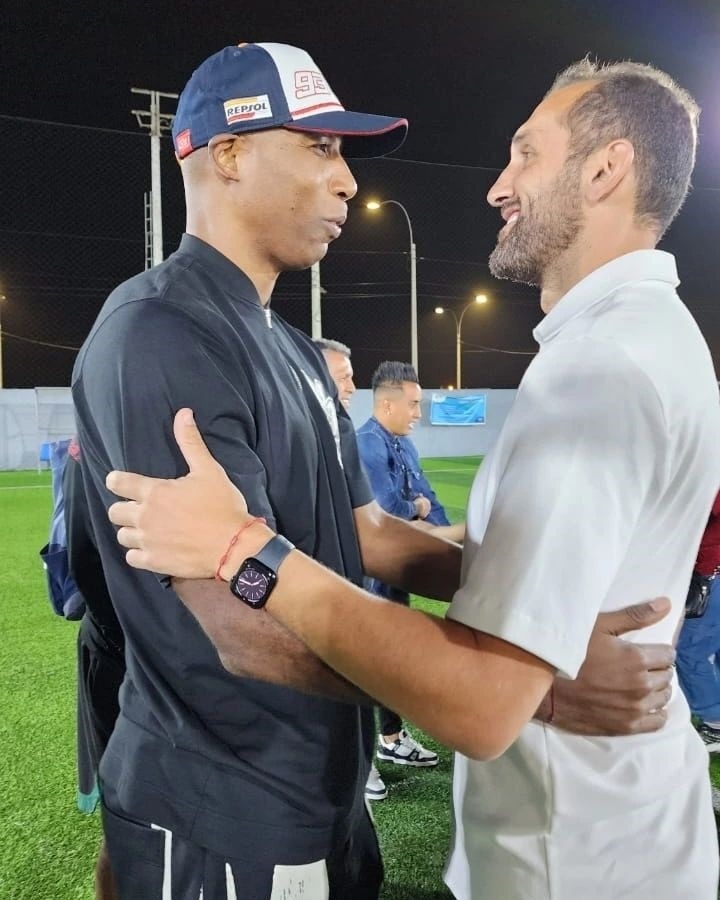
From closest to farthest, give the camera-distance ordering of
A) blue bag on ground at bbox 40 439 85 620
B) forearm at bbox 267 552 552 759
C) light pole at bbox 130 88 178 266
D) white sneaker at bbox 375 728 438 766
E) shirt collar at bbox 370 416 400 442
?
1. forearm at bbox 267 552 552 759
2. blue bag on ground at bbox 40 439 85 620
3. white sneaker at bbox 375 728 438 766
4. shirt collar at bbox 370 416 400 442
5. light pole at bbox 130 88 178 266

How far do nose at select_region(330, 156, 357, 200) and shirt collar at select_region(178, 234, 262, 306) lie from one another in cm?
34

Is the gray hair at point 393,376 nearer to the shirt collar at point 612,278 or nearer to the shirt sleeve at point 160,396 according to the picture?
the shirt collar at point 612,278

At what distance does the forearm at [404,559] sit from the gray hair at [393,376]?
326 cm

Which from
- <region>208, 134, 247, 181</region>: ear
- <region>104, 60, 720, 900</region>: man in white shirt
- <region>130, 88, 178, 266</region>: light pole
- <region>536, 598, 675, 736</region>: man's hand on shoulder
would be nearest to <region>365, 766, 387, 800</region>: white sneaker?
<region>104, 60, 720, 900</region>: man in white shirt

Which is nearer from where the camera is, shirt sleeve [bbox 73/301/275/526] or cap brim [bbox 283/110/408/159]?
shirt sleeve [bbox 73/301/275/526]

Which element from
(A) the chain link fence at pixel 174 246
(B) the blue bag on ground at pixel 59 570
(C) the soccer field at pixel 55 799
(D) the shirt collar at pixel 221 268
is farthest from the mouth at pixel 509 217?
(A) the chain link fence at pixel 174 246

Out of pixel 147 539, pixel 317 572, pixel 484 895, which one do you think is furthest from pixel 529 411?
pixel 484 895

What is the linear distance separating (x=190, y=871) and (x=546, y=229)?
154 centimetres

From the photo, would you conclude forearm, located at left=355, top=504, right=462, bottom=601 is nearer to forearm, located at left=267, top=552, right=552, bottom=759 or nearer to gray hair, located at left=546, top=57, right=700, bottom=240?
forearm, located at left=267, top=552, right=552, bottom=759

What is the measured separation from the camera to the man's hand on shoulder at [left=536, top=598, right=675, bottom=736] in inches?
50.1

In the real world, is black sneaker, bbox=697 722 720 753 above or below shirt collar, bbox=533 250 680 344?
below

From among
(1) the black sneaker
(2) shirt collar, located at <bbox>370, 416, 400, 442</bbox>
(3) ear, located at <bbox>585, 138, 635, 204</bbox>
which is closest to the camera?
(3) ear, located at <bbox>585, 138, 635, 204</bbox>

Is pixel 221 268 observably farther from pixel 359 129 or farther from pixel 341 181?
pixel 359 129

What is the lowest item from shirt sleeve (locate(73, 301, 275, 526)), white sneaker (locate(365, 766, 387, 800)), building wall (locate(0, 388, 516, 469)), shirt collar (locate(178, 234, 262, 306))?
building wall (locate(0, 388, 516, 469))
